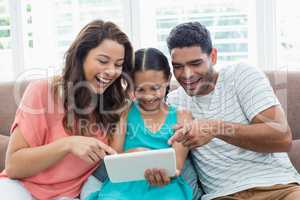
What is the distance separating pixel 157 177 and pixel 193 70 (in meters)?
0.49

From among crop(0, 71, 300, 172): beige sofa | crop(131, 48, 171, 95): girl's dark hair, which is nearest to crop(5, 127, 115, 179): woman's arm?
crop(131, 48, 171, 95): girl's dark hair

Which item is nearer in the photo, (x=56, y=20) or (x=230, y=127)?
(x=230, y=127)

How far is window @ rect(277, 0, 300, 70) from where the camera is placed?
278 cm

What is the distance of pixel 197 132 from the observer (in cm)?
161

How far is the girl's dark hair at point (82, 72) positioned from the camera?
173 centimetres

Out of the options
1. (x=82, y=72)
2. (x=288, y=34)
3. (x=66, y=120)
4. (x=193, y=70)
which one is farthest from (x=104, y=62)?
(x=288, y=34)

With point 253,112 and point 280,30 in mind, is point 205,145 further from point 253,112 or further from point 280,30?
point 280,30

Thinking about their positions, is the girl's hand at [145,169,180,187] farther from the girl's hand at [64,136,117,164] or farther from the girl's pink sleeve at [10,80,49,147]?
the girl's pink sleeve at [10,80,49,147]

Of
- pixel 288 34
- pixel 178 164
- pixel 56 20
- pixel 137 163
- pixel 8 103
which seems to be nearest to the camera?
pixel 137 163

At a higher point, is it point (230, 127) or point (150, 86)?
point (150, 86)

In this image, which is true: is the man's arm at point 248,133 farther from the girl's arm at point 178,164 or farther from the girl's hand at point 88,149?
the girl's hand at point 88,149

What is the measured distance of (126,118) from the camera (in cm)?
184

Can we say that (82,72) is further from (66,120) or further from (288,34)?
(288,34)

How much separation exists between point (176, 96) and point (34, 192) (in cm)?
69
